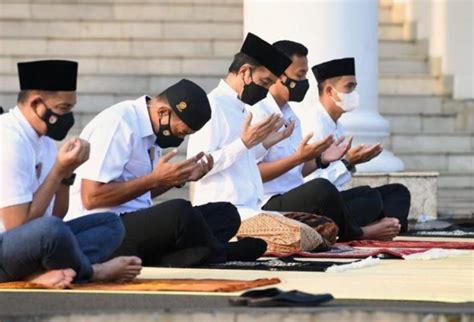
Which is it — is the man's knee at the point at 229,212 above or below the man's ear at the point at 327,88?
below

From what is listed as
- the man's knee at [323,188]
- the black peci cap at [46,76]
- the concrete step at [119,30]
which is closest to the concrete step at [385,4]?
the concrete step at [119,30]

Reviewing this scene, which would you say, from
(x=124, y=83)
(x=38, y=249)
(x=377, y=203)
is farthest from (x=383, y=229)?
(x=124, y=83)

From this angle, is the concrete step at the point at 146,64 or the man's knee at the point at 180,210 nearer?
the man's knee at the point at 180,210

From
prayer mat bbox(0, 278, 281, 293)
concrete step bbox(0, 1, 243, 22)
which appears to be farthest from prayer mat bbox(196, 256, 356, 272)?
concrete step bbox(0, 1, 243, 22)

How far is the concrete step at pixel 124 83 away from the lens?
17094mm

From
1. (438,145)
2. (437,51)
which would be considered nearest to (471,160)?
(438,145)

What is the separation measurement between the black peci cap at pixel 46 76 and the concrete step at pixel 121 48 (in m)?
8.97

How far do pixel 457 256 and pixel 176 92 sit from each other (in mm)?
2044

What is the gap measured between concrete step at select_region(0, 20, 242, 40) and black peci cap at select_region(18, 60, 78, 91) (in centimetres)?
919

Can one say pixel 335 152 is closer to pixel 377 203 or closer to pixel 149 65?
pixel 377 203

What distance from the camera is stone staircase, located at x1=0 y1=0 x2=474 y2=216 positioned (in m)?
17.2

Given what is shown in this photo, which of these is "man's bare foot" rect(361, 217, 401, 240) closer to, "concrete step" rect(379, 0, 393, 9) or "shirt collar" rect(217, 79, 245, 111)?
"shirt collar" rect(217, 79, 245, 111)

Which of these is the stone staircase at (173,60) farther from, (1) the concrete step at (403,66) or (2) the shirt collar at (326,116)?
(2) the shirt collar at (326,116)

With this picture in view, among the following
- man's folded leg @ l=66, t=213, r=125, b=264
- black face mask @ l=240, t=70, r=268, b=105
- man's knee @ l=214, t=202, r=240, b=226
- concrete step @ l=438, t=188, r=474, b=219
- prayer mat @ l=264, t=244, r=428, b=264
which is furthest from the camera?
concrete step @ l=438, t=188, r=474, b=219
